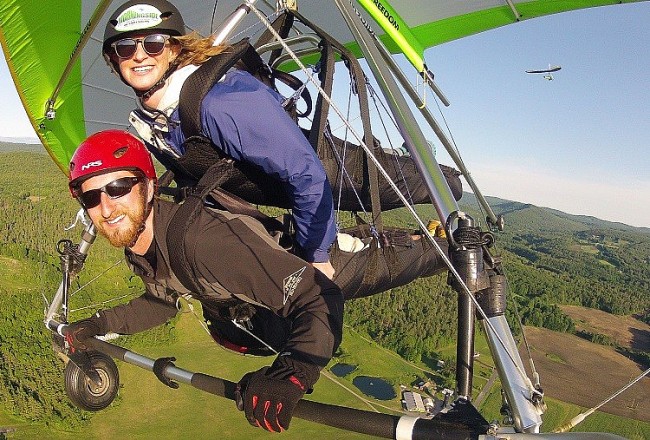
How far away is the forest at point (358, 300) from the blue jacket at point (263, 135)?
27221 millimetres

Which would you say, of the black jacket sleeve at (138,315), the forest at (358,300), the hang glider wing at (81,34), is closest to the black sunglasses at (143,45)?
the black jacket sleeve at (138,315)

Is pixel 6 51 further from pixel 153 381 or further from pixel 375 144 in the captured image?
pixel 153 381

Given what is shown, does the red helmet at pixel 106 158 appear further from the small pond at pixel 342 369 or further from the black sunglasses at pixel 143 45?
the small pond at pixel 342 369

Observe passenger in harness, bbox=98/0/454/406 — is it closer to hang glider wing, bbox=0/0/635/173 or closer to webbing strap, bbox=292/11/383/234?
webbing strap, bbox=292/11/383/234

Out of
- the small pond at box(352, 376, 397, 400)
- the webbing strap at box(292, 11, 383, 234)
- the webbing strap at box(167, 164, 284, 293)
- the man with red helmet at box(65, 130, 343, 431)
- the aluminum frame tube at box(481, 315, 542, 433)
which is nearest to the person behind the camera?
the aluminum frame tube at box(481, 315, 542, 433)

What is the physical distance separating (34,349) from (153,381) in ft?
28.1

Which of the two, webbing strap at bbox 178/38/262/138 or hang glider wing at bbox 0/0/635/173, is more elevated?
hang glider wing at bbox 0/0/635/173

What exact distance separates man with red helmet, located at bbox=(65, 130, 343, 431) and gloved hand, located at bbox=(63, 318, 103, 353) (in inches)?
32.0

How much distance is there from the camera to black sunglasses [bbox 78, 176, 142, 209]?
1705 millimetres

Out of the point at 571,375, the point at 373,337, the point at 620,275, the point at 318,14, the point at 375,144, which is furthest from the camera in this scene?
the point at 620,275

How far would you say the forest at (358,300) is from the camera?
35688 millimetres

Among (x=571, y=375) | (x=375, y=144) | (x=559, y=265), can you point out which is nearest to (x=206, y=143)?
→ (x=375, y=144)

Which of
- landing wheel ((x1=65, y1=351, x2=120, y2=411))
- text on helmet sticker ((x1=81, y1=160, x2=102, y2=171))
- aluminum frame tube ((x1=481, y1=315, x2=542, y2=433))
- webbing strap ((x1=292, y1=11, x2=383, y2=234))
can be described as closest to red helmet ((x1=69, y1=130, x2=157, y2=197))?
text on helmet sticker ((x1=81, y1=160, x2=102, y2=171))

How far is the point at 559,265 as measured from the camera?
61312mm
